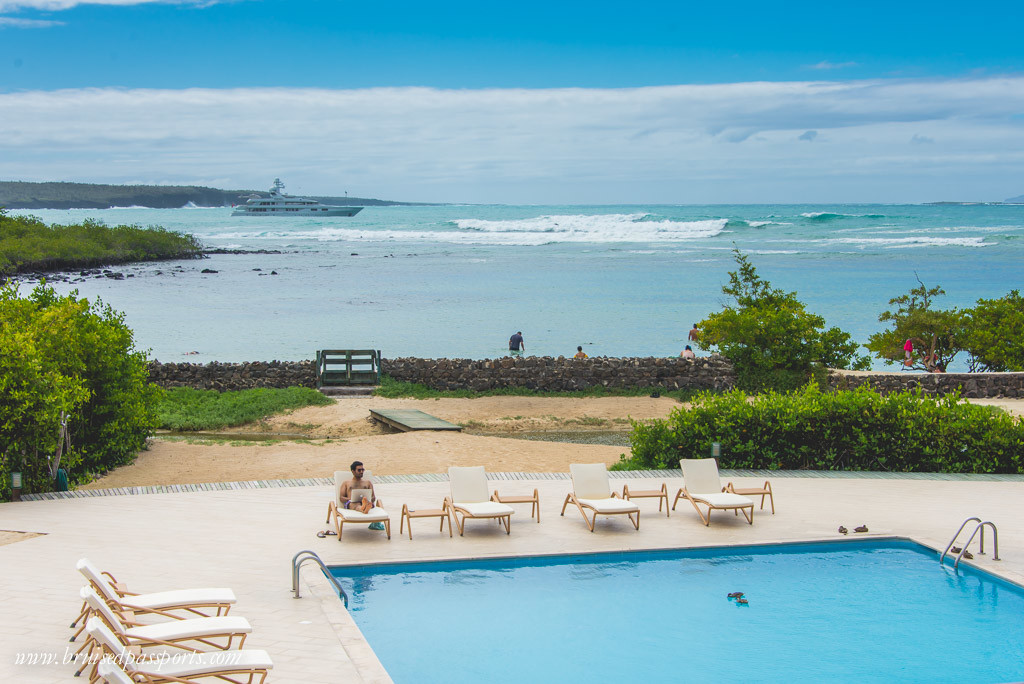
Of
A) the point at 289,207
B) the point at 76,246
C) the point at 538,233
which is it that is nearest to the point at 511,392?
the point at 76,246

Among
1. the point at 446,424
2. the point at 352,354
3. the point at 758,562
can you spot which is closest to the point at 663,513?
the point at 758,562

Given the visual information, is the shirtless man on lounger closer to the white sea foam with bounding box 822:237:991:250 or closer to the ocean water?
the ocean water

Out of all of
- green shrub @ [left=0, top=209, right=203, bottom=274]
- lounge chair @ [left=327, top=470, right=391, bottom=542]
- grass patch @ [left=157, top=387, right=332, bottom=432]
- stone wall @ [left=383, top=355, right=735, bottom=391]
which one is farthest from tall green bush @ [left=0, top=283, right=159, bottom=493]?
green shrub @ [left=0, top=209, right=203, bottom=274]

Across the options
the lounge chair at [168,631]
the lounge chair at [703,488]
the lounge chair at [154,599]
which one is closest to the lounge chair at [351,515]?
the lounge chair at [154,599]

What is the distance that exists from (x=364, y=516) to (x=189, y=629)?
11.9ft

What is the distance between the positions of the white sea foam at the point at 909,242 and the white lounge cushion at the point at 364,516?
88.1 meters

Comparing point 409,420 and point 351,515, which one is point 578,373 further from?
point 351,515

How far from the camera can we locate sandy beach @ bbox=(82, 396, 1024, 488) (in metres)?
14.9

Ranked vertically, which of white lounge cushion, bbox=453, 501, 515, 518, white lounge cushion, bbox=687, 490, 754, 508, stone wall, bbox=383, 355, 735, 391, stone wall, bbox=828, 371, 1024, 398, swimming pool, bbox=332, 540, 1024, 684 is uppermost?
stone wall, bbox=828, 371, 1024, 398

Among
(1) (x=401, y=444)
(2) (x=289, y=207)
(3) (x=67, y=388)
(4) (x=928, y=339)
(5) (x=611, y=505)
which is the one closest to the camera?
(5) (x=611, y=505)

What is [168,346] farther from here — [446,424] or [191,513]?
[191,513]

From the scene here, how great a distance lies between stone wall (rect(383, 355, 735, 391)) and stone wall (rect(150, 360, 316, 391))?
3.38m

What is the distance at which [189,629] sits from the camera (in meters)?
6.80

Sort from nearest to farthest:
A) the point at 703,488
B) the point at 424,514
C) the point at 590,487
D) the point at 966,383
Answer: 1. the point at 424,514
2. the point at 590,487
3. the point at 703,488
4. the point at 966,383
